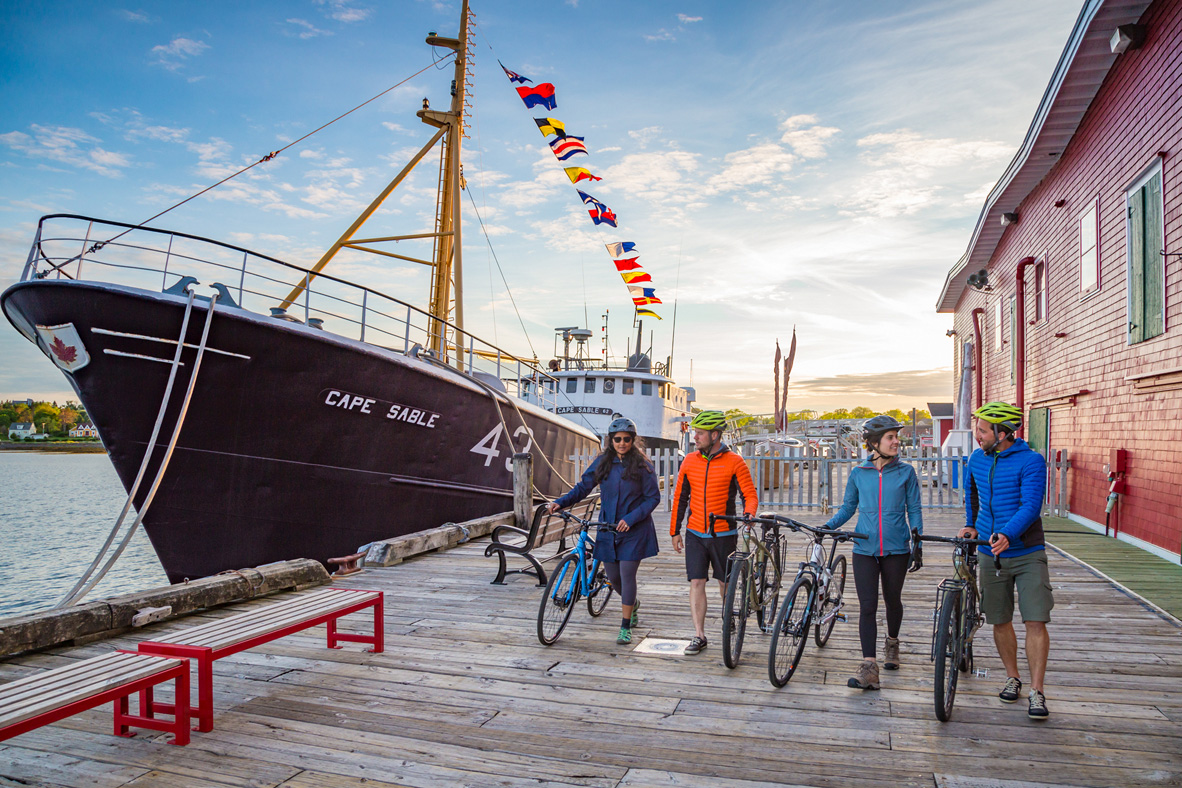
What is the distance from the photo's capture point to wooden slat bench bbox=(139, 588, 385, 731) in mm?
3602

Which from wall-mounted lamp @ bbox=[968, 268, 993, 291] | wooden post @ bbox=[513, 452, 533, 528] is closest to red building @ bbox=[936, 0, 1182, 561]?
wall-mounted lamp @ bbox=[968, 268, 993, 291]

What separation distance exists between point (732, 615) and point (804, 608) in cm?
44

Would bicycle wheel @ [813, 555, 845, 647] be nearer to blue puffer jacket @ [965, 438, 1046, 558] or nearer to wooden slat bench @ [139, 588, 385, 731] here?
blue puffer jacket @ [965, 438, 1046, 558]

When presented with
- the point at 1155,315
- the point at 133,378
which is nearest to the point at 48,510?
the point at 133,378

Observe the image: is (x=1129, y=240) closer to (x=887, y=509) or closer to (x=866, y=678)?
(x=887, y=509)

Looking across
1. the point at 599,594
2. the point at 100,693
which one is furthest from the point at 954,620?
the point at 100,693

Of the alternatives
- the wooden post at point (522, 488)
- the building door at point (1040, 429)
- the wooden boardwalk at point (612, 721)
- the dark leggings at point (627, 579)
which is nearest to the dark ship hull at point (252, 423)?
the wooden post at point (522, 488)

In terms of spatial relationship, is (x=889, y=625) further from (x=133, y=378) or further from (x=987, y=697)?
(x=133, y=378)

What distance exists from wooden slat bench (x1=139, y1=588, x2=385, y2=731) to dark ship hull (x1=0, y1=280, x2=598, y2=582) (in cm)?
425

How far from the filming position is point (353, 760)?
3.31 m

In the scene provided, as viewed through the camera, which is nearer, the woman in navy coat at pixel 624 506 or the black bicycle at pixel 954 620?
the black bicycle at pixel 954 620

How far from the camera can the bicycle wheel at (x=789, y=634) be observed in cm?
417

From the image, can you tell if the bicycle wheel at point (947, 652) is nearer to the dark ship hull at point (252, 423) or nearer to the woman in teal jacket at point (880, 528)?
the woman in teal jacket at point (880, 528)

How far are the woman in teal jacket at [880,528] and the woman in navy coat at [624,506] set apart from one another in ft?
4.72
